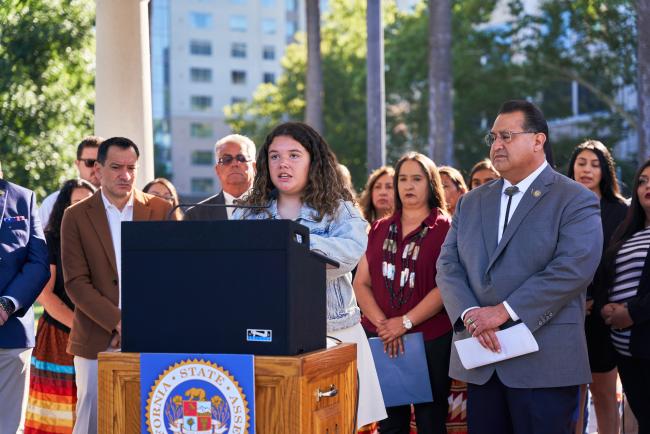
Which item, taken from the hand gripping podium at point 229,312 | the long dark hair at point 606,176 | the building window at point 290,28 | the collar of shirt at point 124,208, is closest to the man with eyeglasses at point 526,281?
the hand gripping podium at point 229,312

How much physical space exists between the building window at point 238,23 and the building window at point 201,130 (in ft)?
31.5

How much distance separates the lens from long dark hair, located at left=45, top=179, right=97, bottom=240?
7.60 metres

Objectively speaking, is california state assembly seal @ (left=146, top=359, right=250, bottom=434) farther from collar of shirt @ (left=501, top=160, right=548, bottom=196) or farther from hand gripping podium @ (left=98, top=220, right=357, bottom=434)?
collar of shirt @ (left=501, top=160, right=548, bottom=196)

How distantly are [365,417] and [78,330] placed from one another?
7.31 feet

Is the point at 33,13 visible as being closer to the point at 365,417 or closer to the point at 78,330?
the point at 78,330

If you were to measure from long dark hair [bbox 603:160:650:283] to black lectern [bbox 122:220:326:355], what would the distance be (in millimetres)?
Answer: 3312

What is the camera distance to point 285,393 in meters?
3.72

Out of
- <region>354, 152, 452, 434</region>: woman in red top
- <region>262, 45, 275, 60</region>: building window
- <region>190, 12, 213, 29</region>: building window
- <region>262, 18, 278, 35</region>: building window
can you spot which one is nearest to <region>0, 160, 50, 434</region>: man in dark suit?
<region>354, 152, 452, 434</region>: woman in red top

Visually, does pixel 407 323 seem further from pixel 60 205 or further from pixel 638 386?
pixel 60 205

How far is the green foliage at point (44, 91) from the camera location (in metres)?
20.0

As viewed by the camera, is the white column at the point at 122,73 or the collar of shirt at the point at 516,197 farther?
the white column at the point at 122,73

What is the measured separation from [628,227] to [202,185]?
88.3m

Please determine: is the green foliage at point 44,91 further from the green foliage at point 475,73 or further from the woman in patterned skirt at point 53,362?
the woman in patterned skirt at point 53,362

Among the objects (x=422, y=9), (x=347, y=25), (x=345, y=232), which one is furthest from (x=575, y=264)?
(x=347, y=25)
